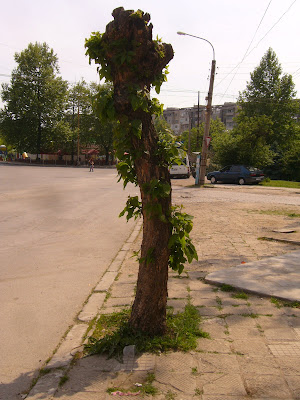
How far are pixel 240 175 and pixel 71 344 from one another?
85.1ft

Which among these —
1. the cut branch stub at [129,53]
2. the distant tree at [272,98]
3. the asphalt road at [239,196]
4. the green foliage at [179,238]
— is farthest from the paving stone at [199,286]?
the distant tree at [272,98]

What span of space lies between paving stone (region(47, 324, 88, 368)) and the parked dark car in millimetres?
25417

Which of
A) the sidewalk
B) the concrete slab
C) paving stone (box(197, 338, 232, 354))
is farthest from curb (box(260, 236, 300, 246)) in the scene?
paving stone (box(197, 338, 232, 354))

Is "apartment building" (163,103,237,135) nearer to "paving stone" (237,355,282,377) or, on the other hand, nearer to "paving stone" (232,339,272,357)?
"paving stone" (232,339,272,357)

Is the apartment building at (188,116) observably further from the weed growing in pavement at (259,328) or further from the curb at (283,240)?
the weed growing in pavement at (259,328)

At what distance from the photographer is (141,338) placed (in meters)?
3.31

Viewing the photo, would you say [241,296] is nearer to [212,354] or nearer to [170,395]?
[212,354]

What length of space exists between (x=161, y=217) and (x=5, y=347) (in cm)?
193

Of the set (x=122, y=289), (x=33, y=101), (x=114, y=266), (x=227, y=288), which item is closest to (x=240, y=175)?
(x=114, y=266)

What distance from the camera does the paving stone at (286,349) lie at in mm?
3207

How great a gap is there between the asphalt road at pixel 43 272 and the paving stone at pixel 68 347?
101mm

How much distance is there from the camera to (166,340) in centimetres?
337

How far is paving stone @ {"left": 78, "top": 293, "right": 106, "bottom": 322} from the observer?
4.19 m

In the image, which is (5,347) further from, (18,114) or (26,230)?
(18,114)
